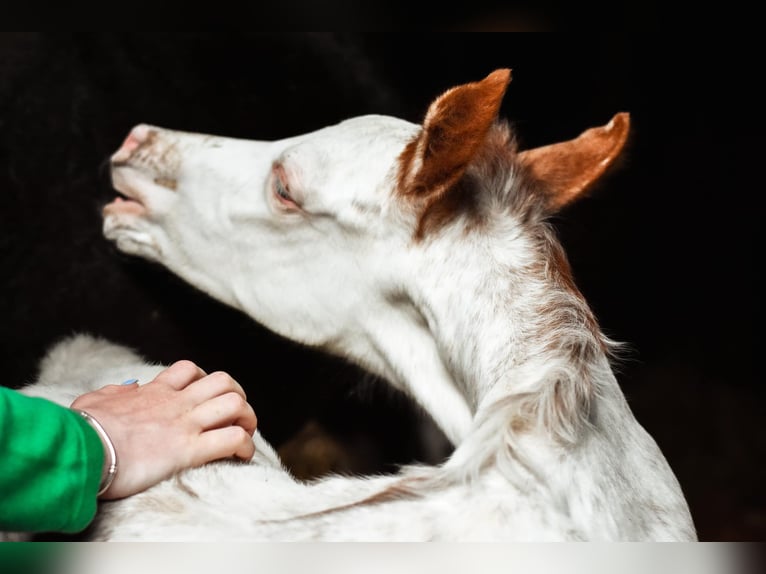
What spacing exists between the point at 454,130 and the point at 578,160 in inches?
17.4

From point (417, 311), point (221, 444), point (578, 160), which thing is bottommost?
point (221, 444)

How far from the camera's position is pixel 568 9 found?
1511 millimetres

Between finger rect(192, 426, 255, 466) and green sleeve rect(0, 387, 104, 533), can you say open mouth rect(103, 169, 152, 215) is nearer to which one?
finger rect(192, 426, 255, 466)

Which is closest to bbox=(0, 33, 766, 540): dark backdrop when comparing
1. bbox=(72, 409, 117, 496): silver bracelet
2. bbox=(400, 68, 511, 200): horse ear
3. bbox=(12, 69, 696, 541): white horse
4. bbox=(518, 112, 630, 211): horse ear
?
bbox=(518, 112, 630, 211): horse ear

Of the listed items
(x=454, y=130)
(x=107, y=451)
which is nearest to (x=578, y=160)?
(x=454, y=130)

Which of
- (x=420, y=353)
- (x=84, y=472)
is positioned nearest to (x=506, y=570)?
(x=84, y=472)

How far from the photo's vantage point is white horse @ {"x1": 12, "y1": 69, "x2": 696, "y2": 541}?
3.38ft

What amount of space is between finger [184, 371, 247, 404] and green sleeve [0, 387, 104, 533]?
24 centimetres

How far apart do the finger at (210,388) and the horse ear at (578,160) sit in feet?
2.38

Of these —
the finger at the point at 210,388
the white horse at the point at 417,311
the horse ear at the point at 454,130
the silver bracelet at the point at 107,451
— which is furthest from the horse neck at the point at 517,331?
the silver bracelet at the point at 107,451

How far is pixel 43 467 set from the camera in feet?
2.66

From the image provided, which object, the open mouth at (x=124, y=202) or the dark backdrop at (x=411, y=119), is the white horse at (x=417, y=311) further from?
the dark backdrop at (x=411, y=119)

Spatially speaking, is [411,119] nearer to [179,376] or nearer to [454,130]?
[454,130]

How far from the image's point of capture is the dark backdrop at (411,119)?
6.41ft
